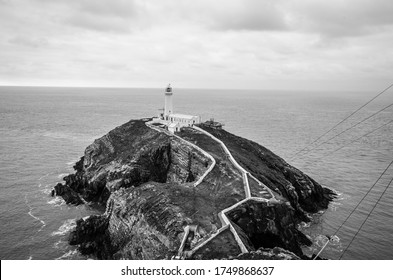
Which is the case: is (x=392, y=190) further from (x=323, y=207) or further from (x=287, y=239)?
(x=287, y=239)

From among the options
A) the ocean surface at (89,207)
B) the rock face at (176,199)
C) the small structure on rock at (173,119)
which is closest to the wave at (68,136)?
the ocean surface at (89,207)

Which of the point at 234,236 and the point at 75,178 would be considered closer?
the point at 234,236

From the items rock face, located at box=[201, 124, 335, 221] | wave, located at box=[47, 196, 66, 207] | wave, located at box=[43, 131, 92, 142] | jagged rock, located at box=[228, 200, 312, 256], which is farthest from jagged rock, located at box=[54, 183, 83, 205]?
wave, located at box=[43, 131, 92, 142]

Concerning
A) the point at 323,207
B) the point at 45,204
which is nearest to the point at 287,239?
the point at 323,207

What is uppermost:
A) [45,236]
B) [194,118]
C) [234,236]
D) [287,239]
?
[194,118]

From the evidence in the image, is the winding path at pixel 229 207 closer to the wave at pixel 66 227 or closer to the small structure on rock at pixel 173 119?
the small structure on rock at pixel 173 119

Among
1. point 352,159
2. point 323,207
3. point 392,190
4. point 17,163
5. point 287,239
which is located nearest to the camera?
point 287,239
